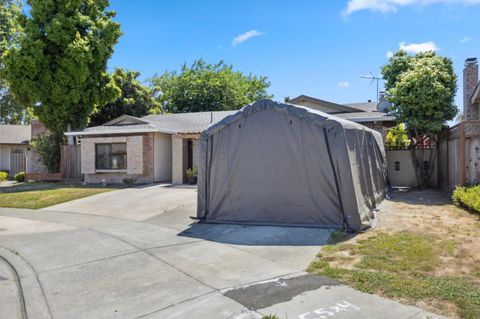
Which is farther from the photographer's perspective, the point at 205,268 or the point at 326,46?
the point at 326,46

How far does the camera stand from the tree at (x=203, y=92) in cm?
3462

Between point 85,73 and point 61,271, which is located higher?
point 85,73

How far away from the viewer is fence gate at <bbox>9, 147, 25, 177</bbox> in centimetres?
2736

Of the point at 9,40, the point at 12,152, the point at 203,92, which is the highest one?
the point at 9,40

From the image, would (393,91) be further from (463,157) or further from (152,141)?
(152,141)

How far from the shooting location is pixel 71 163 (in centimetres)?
1977

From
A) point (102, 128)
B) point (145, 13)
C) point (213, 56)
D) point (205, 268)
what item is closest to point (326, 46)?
point (145, 13)

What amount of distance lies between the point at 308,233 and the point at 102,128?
14.5 metres

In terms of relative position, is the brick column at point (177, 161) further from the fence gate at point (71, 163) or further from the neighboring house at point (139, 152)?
the fence gate at point (71, 163)

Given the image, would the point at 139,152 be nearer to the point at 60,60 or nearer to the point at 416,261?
the point at 60,60

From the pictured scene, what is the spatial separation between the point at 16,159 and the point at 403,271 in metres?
29.9

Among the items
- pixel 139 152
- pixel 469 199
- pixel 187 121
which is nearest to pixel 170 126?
pixel 187 121

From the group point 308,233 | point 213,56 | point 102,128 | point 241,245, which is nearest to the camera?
point 241,245

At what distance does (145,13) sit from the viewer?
643 inches
